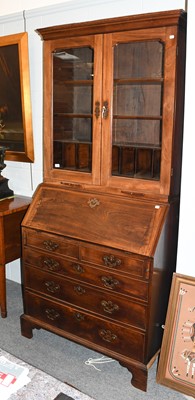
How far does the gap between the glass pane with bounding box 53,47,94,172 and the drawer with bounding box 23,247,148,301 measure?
0.58 meters

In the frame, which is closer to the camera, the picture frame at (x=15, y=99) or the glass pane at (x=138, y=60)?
the glass pane at (x=138, y=60)

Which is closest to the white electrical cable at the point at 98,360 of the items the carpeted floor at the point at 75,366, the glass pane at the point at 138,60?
the carpeted floor at the point at 75,366

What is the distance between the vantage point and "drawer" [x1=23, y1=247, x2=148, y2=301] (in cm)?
192

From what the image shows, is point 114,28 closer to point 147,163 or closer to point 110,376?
point 147,163

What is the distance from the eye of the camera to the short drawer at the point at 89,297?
6.42 ft

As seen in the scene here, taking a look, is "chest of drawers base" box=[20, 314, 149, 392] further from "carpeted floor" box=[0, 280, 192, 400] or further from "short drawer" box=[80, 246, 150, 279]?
"short drawer" box=[80, 246, 150, 279]

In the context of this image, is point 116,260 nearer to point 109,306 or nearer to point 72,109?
point 109,306

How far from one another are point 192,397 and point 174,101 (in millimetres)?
1556

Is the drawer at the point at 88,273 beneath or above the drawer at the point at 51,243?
beneath

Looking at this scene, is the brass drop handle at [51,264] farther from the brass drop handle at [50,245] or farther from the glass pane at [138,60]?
the glass pane at [138,60]

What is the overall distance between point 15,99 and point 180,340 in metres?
2.09

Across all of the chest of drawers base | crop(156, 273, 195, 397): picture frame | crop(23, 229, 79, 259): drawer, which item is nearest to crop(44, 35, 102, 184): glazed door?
crop(23, 229, 79, 259): drawer

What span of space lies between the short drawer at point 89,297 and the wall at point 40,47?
342 mm

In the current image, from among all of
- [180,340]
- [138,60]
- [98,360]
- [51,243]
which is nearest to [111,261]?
[51,243]
